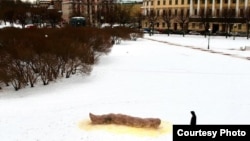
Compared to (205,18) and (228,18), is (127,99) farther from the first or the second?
(205,18)

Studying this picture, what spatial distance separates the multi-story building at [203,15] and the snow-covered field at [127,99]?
180ft

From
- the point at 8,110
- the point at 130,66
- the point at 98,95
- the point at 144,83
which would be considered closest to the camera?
the point at 8,110

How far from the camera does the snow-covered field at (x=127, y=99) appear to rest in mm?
19891

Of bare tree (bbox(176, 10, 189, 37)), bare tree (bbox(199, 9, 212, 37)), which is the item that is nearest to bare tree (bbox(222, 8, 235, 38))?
bare tree (bbox(199, 9, 212, 37))

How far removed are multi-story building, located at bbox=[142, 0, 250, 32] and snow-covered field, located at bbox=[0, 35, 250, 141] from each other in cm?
5478

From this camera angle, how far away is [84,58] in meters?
34.9

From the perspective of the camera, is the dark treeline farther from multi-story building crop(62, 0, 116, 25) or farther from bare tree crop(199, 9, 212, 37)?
bare tree crop(199, 9, 212, 37)

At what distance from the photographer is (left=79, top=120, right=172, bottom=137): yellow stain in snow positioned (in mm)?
19062

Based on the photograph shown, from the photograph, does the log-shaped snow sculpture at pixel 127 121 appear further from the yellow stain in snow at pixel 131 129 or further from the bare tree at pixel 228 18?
the bare tree at pixel 228 18

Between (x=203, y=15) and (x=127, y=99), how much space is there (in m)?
74.2

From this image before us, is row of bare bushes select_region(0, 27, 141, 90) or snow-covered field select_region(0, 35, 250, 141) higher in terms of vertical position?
row of bare bushes select_region(0, 27, 141, 90)

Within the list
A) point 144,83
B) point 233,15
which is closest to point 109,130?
point 144,83

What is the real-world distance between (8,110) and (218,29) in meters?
83.7

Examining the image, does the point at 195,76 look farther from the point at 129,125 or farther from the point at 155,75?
the point at 129,125
